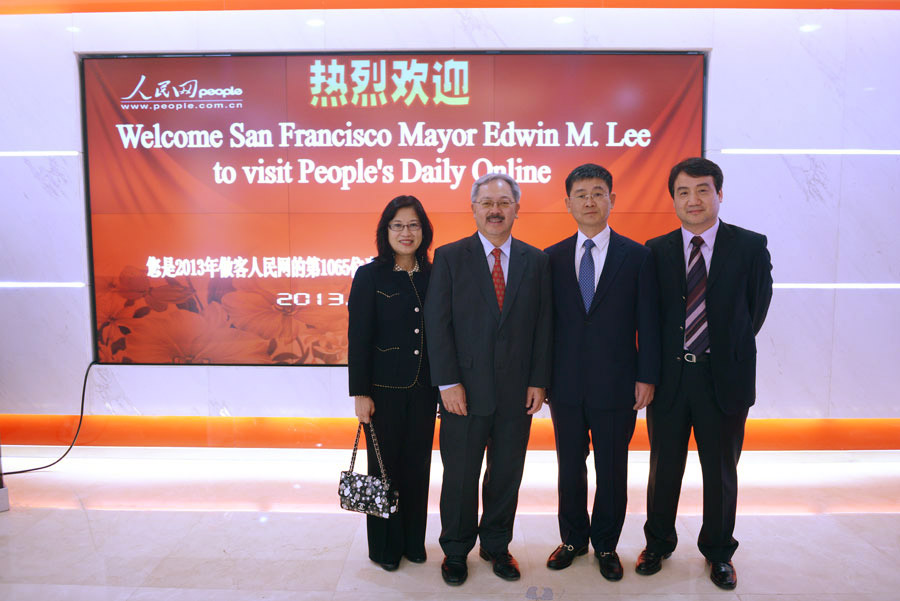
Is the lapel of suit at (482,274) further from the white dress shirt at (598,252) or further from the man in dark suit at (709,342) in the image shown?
the man in dark suit at (709,342)

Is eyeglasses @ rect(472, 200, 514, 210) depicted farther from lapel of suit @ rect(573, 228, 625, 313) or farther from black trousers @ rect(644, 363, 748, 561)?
black trousers @ rect(644, 363, 748, 561)

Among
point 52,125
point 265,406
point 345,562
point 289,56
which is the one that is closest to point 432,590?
point 345,562

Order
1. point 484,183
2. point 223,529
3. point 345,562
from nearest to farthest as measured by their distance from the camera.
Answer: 1. point 484,183
2. point 345,562
3. point 223,529

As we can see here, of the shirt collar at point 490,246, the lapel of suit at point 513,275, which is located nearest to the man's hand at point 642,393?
the lapel of suit at point 513,275

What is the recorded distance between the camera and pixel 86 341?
3.67m

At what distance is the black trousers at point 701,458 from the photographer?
219 cm

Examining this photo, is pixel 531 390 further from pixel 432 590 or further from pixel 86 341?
pixel 86 341

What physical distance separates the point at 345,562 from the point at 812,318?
3.31 m

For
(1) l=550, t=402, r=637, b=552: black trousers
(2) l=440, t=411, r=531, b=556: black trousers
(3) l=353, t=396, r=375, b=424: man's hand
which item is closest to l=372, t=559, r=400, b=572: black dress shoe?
(2) l=440, t=411, r=531, b=556: black trousers

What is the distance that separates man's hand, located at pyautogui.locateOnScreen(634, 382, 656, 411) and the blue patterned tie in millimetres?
387

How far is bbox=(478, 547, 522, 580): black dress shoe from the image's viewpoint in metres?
2.28

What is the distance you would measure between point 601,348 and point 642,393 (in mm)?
265

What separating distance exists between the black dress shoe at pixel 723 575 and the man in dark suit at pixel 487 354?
849 millimetres

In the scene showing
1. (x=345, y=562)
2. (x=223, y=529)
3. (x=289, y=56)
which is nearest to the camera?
(x=345, y=562)
